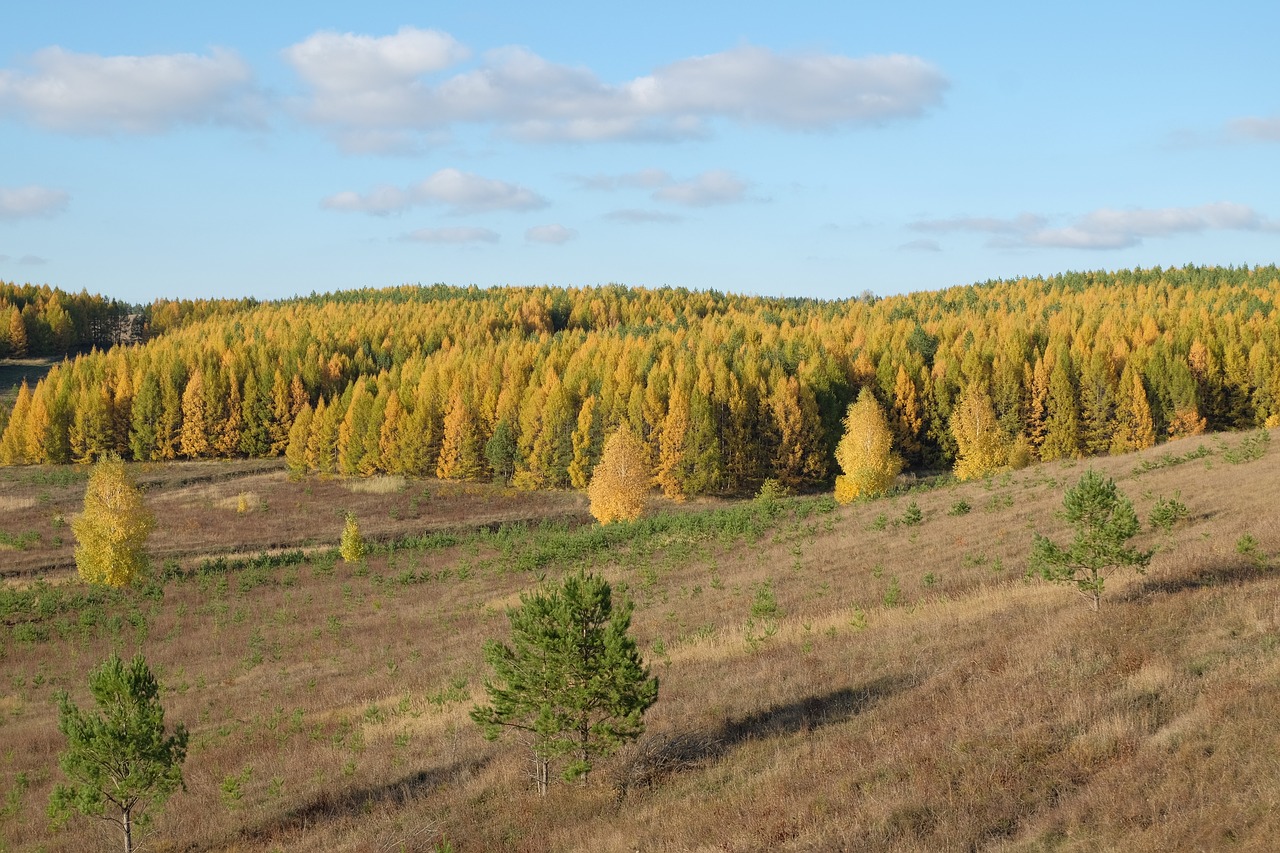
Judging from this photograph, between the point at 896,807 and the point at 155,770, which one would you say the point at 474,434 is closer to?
the point at 155,770

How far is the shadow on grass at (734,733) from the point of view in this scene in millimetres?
15297

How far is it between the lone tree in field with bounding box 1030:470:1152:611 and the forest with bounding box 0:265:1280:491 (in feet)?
173

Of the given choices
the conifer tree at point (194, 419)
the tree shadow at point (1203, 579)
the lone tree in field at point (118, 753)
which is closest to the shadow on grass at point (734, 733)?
the tree shadow at point (1203, 579)

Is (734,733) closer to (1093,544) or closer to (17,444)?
(1093,544)

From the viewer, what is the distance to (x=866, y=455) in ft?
204

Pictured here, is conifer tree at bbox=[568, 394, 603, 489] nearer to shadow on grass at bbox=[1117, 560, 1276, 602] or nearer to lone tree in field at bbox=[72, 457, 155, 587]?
lone tree in field at bbox=[72, 457, 155, 587]

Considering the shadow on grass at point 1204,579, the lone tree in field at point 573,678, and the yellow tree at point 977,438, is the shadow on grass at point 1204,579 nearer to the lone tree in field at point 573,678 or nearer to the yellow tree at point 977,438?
the lone tree in field at point 573,678

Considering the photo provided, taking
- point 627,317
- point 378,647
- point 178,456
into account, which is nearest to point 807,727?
point 378,647

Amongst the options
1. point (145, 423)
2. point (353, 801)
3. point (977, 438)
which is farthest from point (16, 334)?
point (353, 801)

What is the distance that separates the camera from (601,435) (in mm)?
83938

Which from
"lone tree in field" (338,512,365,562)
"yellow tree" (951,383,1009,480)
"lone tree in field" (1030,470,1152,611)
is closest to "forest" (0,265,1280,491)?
"yellow tree" (951,383,1009,480)

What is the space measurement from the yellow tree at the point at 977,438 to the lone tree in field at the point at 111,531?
159ft

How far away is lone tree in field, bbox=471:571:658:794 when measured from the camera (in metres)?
15.0

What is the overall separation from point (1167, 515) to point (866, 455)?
1331 inches
